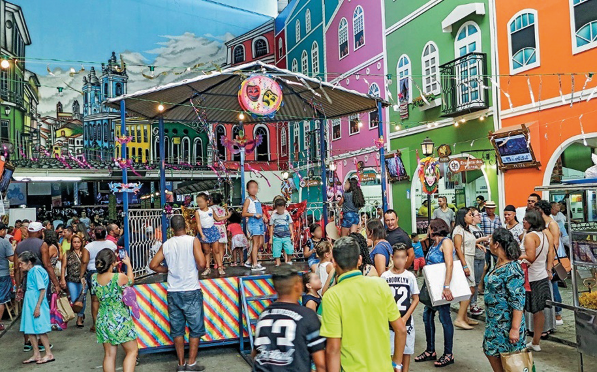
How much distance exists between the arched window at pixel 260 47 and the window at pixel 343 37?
35.6ft

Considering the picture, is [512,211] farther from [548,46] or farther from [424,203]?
[424,203]

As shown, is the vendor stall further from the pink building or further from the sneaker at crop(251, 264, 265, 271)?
the pink building

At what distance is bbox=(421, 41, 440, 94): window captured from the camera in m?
16.0

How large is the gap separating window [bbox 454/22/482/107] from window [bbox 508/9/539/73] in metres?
1.06

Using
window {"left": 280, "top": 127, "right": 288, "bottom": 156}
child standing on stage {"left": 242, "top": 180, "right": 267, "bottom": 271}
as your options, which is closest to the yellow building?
window {"left": 280, "top": 127, "right": 288, "bottom": 156}

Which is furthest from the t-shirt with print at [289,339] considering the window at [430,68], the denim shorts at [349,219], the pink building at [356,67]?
the pink building at [356,67]

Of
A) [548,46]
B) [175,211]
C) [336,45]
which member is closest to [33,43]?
[336,45]

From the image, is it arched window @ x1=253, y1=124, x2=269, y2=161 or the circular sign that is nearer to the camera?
the circular sign

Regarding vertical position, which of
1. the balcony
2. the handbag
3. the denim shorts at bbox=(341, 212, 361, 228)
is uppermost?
the balcony

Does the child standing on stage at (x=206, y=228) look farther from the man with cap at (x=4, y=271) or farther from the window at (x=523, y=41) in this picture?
the window at (x=523, y=41)

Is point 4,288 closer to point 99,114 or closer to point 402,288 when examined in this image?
point 402,288

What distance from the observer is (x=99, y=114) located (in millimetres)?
32281

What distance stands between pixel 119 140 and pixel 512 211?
272 inches

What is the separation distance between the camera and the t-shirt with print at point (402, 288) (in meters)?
5.13
